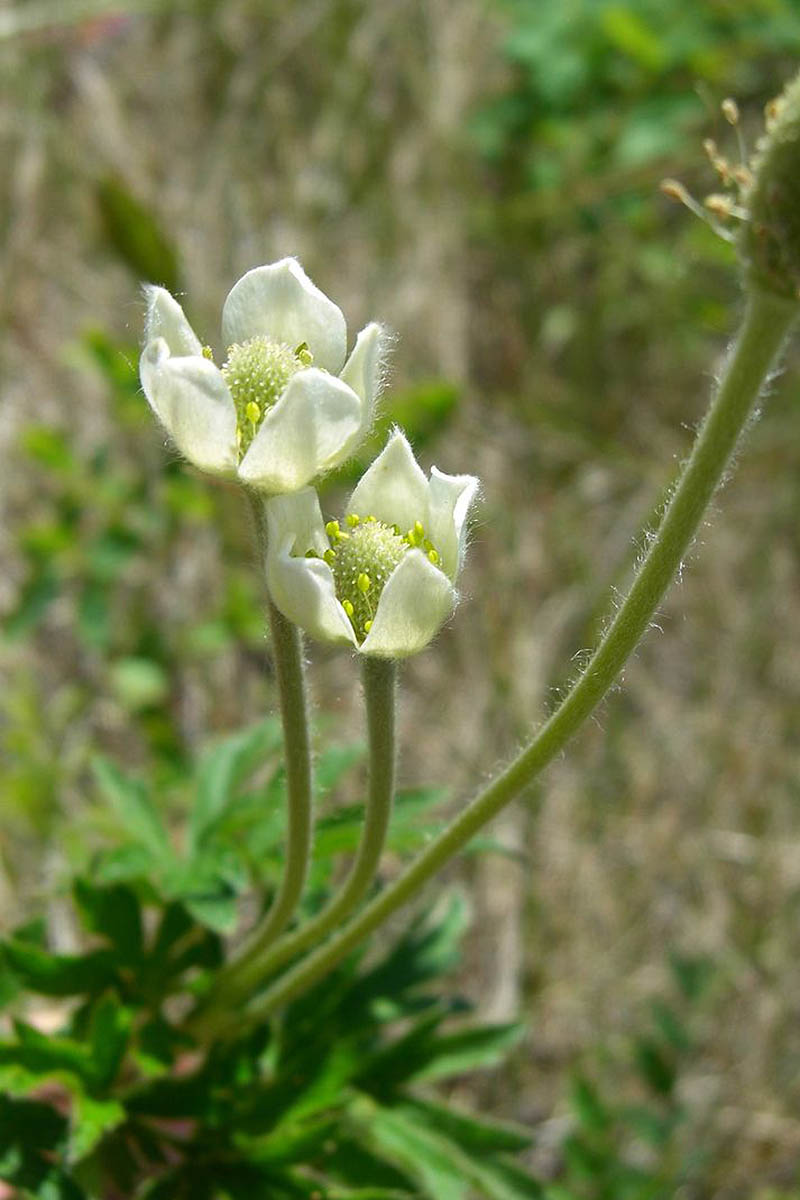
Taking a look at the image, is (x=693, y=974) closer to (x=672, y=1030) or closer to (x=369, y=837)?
(x=672, y=1030)

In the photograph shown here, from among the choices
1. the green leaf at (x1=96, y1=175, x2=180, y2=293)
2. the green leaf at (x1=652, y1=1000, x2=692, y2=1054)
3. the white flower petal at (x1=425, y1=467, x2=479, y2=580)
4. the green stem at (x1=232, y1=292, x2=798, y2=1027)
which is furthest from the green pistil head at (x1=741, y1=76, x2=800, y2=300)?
the green leaf at (x1=96, y1=175, x2=180, y2=293)

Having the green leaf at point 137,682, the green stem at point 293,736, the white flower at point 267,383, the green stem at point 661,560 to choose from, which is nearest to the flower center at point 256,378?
the white flower at point 267,383

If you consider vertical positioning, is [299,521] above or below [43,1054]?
above

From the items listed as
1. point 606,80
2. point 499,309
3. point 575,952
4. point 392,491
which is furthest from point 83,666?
point 606,80

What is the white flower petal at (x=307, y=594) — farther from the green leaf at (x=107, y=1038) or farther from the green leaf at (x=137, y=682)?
the green leaf at (x=137, y=682)

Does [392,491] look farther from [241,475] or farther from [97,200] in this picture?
[97,200]

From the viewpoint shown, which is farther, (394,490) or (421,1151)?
(421,1151)

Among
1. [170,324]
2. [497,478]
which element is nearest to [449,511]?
[170,324]
